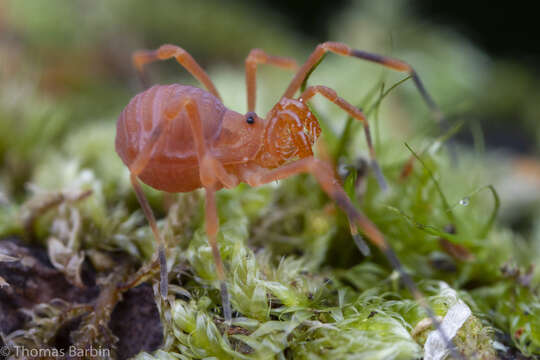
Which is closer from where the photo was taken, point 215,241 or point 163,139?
point 215,241

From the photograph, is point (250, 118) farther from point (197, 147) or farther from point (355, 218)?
point (355, 218)

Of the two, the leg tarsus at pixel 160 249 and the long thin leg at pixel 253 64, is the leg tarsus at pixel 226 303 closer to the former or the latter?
the leg tarsus at pixel 160 249

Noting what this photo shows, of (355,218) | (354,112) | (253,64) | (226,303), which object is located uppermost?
(253,64)

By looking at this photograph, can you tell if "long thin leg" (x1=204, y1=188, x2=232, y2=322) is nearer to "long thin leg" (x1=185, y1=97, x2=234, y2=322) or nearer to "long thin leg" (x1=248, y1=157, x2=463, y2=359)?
"long thin leg" (x1=185, y1=97, x2=234, y2=322)

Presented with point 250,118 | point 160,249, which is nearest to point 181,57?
point 250,118

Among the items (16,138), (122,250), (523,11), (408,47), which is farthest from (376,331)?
(523,11)

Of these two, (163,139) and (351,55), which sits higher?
(351,55)

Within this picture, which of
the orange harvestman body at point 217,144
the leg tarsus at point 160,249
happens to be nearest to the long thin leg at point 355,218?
the orange harvestman body at point 217,144
